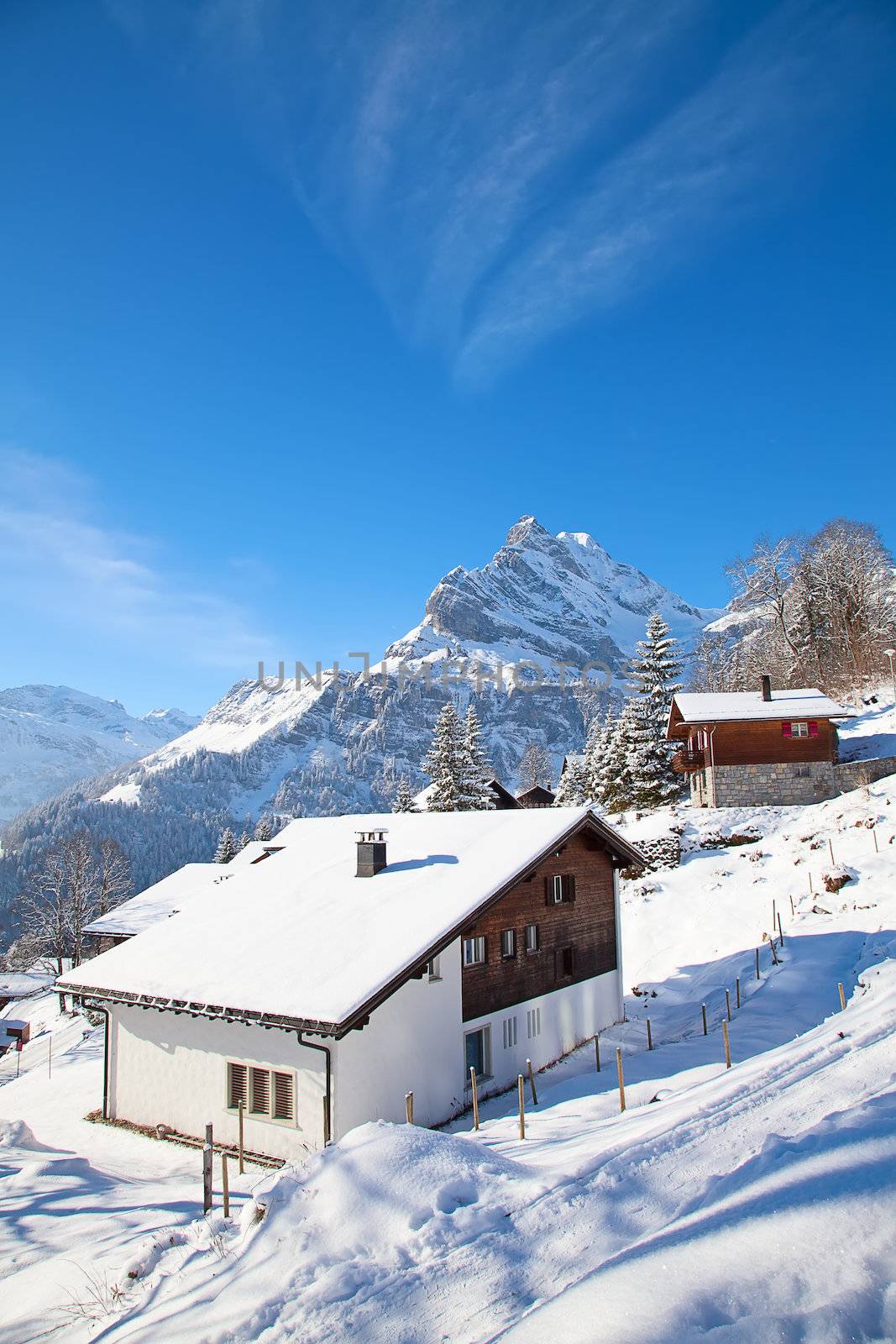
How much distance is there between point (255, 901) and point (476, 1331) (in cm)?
1495

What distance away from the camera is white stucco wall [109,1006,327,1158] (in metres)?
13.5

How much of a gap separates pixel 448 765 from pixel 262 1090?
3620 centimetres

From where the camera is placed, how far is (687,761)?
4284cm

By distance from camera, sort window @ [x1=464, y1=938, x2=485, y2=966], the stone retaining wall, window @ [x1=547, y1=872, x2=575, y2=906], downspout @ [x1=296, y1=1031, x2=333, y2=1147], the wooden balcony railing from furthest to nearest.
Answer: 1. the wooden balcony railing
2. the stone retaining wall
3. window @ [x1=547, y1=872, x2=575, y2=906]
4. window @ [x1=464, y1=938, x2=485, y2=966]
5. downspout @ [x1=296, y1=1031, x2=333, y2=1147]

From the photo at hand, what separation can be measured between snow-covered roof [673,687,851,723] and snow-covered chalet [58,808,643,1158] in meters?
21.5

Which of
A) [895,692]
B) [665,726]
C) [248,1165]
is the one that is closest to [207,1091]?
[248,1165]

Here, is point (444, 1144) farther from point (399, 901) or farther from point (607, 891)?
point (607, 891)

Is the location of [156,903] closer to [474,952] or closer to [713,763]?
[474,952]

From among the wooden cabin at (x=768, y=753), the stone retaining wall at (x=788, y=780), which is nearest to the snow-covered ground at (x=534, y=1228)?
the stone retaining wall at (x=788, y=780)

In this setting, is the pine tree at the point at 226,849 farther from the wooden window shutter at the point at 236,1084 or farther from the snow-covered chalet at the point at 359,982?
the wooden window shutter at the point at 236,1084

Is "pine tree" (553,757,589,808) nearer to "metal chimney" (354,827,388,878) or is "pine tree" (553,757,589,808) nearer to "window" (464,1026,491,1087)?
Answer: "metal chimney" (354,827,388,878)

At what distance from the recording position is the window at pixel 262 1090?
13789 millimetres

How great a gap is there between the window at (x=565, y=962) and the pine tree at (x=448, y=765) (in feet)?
90.3

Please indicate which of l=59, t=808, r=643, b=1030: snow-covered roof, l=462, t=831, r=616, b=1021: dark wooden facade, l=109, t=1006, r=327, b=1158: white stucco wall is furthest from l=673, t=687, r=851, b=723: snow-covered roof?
l=109, t=1006, r=327, b=1158: white stucco wall
